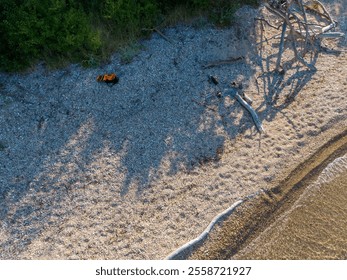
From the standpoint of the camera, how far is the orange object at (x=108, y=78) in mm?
11797

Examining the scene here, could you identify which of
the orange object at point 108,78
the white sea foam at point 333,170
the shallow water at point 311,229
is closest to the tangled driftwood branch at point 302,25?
the white sea foam at point 333,170

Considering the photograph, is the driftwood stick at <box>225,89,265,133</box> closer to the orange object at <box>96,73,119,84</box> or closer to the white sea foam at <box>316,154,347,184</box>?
the white sea foam at <box>316,154,347,184</box>

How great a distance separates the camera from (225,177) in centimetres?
1002

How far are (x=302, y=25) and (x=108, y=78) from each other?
757 centimetres

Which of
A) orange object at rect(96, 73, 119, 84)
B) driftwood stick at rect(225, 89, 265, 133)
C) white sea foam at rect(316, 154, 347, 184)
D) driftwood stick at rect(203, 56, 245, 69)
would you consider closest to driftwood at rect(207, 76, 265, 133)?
driftwood stick at rect(225, 89, 265, 133)

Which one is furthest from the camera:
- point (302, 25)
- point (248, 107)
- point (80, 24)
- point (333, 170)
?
point (302, 25)

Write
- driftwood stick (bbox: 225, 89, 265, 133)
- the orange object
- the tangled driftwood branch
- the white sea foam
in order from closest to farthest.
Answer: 1. the white sea foam
2. driftwood stick (bbox: 225, 89, 265, 133)
3. the orange object
4. the tangled driftwood branch

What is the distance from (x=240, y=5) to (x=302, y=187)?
26.6ft

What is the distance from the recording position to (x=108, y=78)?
1180cm

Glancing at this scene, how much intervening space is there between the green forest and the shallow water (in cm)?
745

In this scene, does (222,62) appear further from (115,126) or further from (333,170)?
(333,170)

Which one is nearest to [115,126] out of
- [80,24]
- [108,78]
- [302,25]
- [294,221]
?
[108,78]

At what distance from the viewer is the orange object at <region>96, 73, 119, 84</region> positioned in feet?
38.7
